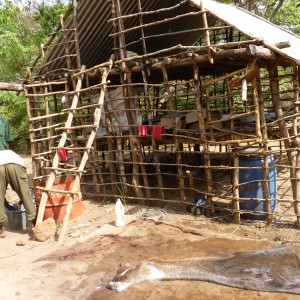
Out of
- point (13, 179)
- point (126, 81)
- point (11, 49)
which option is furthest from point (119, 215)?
point (11, 49)

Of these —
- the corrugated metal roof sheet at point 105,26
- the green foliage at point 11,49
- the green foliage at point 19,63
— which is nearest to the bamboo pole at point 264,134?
the corrugated metal roof sheet at point 105,26

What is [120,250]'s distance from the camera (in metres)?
5.30

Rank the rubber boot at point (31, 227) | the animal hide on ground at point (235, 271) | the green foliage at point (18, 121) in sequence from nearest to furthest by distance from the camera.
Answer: the animal hide on ground at point (235, 271)
the rubber boot at point (31, 227)
the green foliage at point (18, 121)

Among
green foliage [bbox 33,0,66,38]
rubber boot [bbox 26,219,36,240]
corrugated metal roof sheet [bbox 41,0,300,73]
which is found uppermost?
green foliage [bbox 33,0,66,38]

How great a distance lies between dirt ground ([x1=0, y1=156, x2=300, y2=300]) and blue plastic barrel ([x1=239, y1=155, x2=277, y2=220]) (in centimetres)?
27

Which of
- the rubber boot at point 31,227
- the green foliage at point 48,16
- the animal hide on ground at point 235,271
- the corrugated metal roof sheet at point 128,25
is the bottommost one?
the animal hide on ground at point 235,271

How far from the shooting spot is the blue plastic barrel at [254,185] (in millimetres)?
5805

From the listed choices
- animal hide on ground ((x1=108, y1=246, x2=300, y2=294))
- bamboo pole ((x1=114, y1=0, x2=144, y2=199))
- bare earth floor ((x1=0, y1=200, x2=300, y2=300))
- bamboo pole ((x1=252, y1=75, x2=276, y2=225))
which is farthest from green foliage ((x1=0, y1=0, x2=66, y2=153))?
animal hide on ground ((x1=108, y1=246, x2=300, y2=294))

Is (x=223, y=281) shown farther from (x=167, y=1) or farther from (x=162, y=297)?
(x=167, y=1)

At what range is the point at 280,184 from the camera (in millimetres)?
8305

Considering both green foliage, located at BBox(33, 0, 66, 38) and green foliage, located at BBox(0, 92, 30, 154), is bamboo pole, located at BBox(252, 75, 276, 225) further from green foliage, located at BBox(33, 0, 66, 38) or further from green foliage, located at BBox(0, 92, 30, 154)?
green foliage, located at BBox(33, 0, 66, 38)

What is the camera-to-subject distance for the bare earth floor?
13.4 ft

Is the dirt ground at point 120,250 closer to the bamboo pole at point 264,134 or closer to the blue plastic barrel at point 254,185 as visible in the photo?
the blue plastic barrel at point 254,185

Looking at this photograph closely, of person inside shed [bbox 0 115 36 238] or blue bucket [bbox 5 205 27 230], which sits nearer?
person inside shed [bbox 0 115 36 238]
